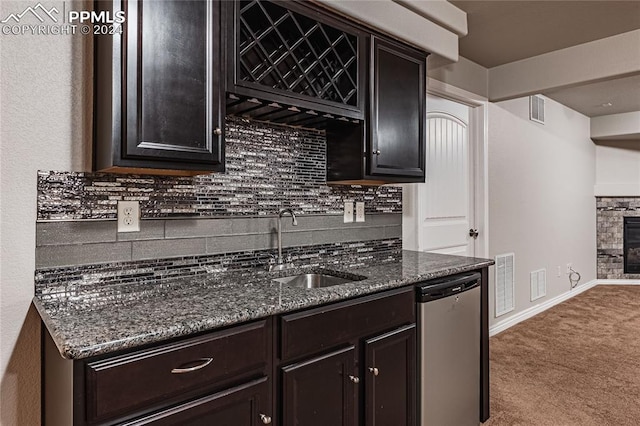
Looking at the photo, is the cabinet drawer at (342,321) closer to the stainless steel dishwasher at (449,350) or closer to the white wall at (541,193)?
the stainless steel dishwasher at (449,350)

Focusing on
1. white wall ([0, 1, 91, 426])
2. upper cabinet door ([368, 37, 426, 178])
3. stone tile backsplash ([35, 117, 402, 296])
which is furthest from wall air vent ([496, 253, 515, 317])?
white wall ([0, 1, 91, 426])

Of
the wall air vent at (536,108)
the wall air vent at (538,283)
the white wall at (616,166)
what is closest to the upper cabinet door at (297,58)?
the wall air vent at (536,108)

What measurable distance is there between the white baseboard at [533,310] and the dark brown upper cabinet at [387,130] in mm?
2180

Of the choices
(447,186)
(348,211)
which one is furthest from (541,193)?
(348,211)

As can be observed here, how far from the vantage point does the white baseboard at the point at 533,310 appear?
154 inches

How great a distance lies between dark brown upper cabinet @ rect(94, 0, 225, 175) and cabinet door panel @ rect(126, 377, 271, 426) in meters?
0.81

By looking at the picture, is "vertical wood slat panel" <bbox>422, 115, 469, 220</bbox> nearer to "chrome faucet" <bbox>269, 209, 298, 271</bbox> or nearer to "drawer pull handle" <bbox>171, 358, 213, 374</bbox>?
"chrome faucet" <bbox>269, 209, 298, 271</bbox>

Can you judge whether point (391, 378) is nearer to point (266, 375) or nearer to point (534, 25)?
point (266, 375)

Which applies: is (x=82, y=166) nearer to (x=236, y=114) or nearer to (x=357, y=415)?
(x=236, y=114)

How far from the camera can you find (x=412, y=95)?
2.44 meters

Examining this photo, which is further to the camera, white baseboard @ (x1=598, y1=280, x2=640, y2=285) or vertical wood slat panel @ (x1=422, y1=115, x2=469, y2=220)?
white baseboard @ (x1=598, y1=280, x2=640, y2=285)

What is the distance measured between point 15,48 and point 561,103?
18.3 feet

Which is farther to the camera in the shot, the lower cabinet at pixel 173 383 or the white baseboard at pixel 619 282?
the white baseboard at pixel 619 282

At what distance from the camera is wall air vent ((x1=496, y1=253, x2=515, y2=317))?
154 inches
